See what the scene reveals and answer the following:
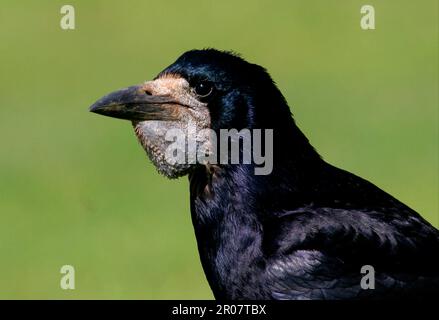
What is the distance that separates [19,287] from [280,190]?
523cm

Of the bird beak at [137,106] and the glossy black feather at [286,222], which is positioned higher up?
the bird beak at [137,106]

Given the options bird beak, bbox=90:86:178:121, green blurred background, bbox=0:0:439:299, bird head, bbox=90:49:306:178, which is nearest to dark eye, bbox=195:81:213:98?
bird head, bbox=90:49:306:178

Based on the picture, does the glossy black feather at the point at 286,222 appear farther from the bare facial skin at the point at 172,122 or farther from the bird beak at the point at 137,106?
the bird beak at the point at 137,106

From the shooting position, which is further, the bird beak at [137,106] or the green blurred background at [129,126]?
the green blurred background at [129,126]

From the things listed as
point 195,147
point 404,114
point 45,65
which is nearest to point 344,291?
point 195,147

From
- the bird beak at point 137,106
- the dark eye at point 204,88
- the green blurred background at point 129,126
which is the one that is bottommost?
the green blurred background at point 129,126

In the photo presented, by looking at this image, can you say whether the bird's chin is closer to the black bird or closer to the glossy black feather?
the black bird

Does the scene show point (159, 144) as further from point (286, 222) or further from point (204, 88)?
point (286, 222)

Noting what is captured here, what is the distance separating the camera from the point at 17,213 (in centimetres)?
1736

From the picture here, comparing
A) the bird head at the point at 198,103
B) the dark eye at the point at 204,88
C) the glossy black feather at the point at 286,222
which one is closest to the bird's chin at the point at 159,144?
the bird head at the point at 198,103

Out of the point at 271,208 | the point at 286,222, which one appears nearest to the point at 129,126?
the point at 271,208

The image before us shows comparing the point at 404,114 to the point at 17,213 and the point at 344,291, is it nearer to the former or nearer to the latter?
the point at 17,213

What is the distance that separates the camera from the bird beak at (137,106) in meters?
10.2

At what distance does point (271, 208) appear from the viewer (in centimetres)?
1002
